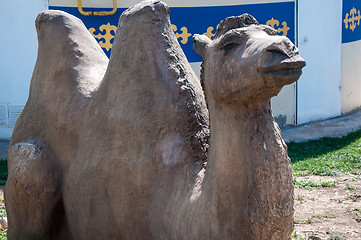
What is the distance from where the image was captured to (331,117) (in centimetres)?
1019

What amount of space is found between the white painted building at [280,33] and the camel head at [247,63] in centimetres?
587

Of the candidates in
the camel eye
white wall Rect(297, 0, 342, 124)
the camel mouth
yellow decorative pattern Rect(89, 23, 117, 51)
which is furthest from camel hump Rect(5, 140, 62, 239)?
white wall Rect(297, 0, 342, 124)

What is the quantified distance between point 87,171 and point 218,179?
106cm

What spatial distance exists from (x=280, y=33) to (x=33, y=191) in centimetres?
680

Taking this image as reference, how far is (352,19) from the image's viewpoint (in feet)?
35.2

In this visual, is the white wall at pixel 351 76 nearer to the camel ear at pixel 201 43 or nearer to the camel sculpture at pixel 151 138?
the camel sculpture at pixel 151 138

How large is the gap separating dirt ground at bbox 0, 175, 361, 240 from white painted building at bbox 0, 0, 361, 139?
294 centimetres

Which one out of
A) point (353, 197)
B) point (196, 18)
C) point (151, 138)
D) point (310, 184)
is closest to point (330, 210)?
point (353, 197)

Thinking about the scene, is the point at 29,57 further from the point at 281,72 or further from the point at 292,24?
the point at 281,72

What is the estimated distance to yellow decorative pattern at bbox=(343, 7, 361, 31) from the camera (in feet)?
34.4

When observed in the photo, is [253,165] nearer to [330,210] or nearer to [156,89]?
[156,89]

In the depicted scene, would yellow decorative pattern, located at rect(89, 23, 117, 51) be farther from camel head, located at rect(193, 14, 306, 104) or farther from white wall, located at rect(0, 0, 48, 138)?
camel head, located at rect(193, 14, 306, 104)

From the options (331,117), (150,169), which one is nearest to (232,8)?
(331,117)

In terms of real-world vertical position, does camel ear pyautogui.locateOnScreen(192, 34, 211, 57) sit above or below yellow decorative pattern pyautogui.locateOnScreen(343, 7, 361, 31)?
below
